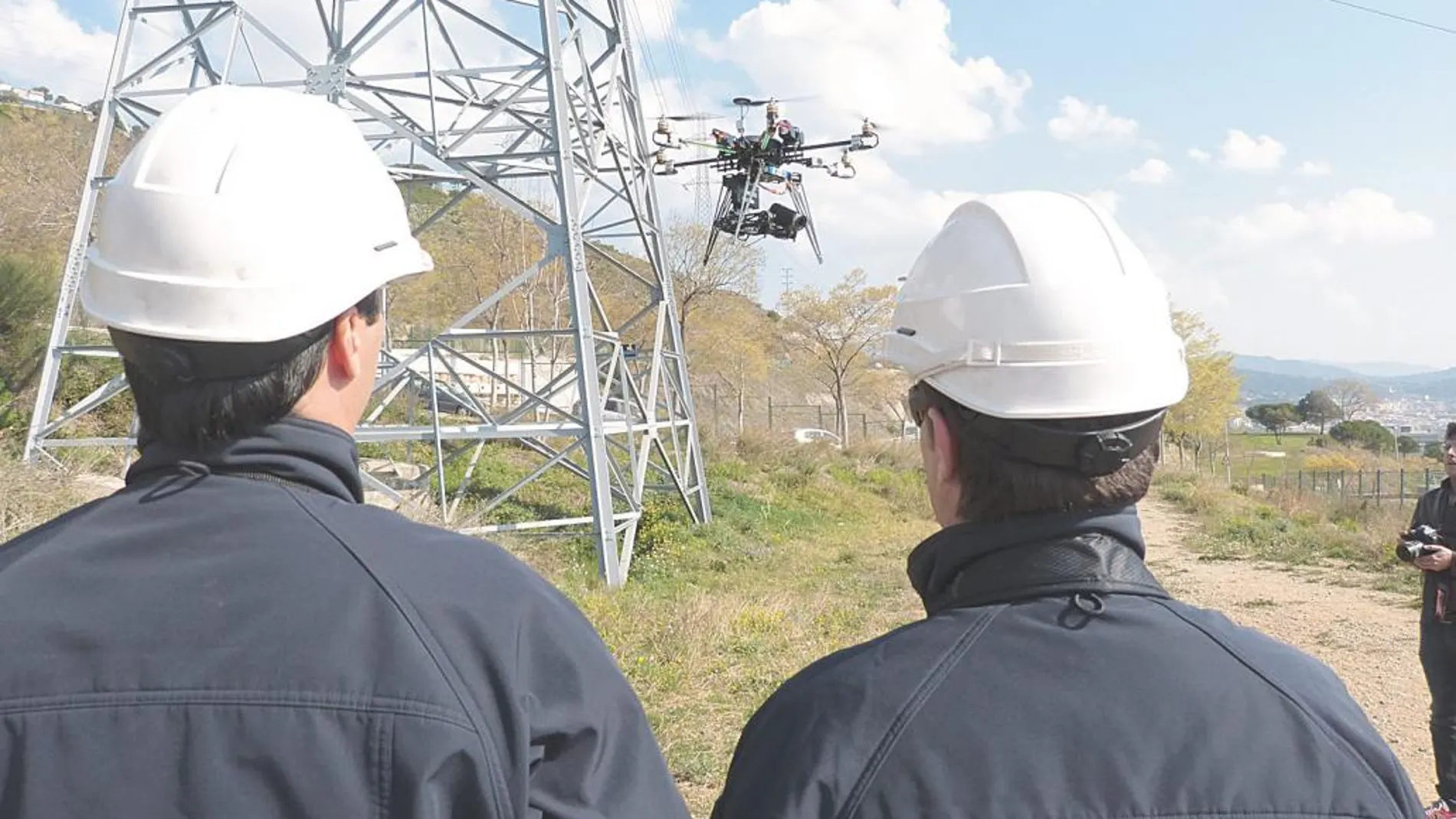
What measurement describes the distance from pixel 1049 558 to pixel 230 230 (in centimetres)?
132

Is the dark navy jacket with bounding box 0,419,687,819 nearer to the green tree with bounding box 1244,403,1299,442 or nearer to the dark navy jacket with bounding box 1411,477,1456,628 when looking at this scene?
the dark navy jacket with bounding box 1411,477,1456,628

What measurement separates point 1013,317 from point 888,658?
579mm

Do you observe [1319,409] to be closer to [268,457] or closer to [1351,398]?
[1351,398]

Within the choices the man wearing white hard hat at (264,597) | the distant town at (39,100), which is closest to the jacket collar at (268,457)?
the man wearing white hard hat at (264,597)

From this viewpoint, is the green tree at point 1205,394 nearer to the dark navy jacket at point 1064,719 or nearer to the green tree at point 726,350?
the green tree at point 726,350

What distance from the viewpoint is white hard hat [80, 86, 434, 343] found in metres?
1.46

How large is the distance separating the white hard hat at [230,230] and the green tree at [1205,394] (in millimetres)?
44265

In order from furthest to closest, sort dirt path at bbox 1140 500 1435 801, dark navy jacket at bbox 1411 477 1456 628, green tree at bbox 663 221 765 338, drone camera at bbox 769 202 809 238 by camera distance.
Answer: green tree at bbox 663 221 765 338 → drone camera at bbox 769 202 809 238 → dirt path at bbox 1140 500 1435 801 → dark navy jacket at bbox 1411 477 1456 628

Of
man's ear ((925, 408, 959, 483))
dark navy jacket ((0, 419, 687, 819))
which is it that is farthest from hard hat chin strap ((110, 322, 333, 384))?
man's ear ((925, 408, 959, 483))

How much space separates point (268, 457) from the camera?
137cm

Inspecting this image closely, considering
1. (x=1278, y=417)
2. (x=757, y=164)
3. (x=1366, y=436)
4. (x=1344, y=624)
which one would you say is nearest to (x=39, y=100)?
(x=757, y=164)

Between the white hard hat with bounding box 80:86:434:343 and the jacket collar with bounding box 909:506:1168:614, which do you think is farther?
the white hard hat with bounding box 80:86:434:343

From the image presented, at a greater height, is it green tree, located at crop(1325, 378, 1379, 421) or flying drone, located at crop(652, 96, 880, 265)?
flying drone, located at crop(652, 96, 880, 265)

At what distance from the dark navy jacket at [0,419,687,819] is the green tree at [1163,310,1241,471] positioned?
4433 centimetres
